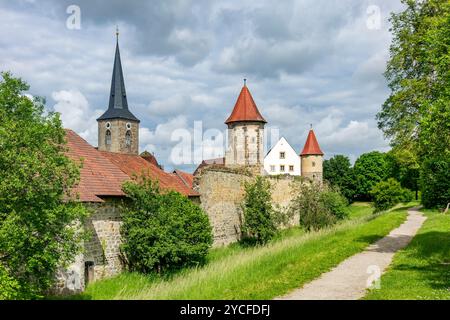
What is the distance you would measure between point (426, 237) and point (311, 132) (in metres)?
43.4

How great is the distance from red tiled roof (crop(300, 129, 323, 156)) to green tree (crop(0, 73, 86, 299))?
160 feet

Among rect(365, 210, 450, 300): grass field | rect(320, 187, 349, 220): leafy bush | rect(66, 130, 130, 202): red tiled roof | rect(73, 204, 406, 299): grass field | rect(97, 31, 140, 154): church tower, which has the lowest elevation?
rect(73, 204, 406, 299): grass field

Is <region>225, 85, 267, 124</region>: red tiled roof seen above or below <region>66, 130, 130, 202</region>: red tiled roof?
above

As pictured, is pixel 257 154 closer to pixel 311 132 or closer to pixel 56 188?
pixel 56 188

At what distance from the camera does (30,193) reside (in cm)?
1140

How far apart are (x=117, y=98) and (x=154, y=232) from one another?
130 ft

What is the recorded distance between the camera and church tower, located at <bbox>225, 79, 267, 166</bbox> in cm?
3384

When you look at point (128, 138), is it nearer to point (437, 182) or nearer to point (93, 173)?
point (437, 182)

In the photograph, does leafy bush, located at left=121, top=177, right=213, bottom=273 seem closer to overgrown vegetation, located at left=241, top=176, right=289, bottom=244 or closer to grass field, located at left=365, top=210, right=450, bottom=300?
overgrown vegetation, located at left=241, top=176, right=289, bottom=244

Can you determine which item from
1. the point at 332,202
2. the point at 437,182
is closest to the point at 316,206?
the point at 332,202

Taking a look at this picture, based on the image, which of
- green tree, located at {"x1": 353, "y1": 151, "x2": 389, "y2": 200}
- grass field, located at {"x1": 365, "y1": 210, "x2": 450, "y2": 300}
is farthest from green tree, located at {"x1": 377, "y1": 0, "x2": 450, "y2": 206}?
green tree, located at {"x1": 353, "y1": 151, "x2": 389, "y2": 200}

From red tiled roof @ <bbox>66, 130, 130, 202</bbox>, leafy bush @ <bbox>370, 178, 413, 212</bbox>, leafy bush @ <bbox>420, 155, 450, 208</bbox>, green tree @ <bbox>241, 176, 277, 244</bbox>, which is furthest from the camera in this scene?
leafy bush @ <bbox>370, 178, 413, 212</bbox>

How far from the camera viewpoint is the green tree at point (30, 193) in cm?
1123
